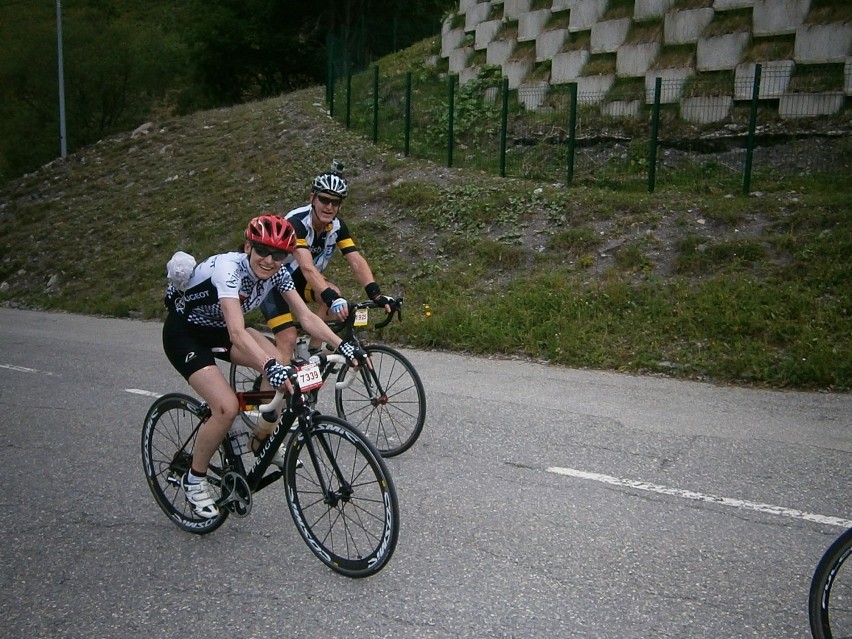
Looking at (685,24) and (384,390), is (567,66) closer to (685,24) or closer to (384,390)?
(685,24)

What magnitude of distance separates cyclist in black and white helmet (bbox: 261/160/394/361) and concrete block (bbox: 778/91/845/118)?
9.77 m

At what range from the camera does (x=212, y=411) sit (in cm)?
488

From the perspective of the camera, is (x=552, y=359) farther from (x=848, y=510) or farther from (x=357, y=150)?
(x=357, y=150)

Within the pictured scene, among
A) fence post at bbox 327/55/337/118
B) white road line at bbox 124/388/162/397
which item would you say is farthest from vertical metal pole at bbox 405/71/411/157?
white road line at bbox 124/388/162/397

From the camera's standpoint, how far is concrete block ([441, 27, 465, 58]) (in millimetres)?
22297

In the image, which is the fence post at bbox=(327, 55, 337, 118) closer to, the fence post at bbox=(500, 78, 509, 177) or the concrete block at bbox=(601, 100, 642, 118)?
the fence post at bbox=(500, 78, 509, 177)

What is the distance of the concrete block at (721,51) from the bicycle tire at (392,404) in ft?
36.0

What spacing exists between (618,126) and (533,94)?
8.86 feet

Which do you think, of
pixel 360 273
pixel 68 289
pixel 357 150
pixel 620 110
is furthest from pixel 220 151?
pixel 360 273

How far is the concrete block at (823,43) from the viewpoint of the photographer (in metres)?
13.5

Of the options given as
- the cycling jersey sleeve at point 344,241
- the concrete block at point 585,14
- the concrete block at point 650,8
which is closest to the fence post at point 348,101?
the concrete block at point 585,14

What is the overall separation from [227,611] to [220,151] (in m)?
20.5

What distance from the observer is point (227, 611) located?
168 inches

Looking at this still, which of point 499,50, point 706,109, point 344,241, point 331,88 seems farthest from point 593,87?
point 344,241
